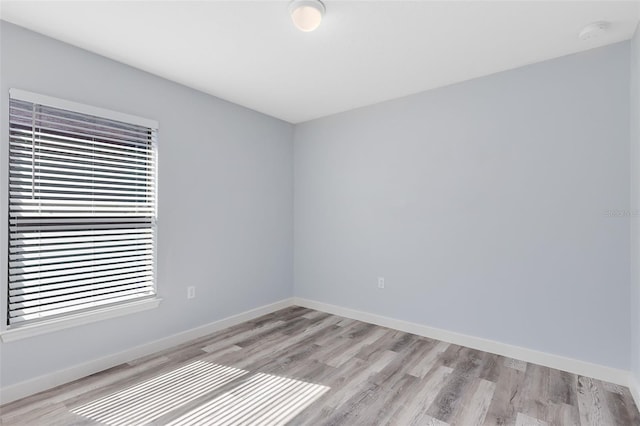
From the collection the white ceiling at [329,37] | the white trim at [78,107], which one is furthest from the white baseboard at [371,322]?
the white ceiling at [329,37]

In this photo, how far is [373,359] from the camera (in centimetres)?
267

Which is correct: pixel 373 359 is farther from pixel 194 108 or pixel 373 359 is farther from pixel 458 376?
pixel 194 108

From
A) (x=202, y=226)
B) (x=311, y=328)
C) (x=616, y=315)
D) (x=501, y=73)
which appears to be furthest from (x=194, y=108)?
(x=616, y=315)

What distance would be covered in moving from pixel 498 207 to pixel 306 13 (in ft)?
7.27

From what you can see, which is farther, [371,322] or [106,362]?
[371,322]

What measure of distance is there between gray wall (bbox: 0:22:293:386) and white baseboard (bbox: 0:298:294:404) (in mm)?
46

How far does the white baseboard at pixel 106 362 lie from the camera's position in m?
2.05

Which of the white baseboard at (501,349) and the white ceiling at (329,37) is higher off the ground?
the white ceiling at (329,37)

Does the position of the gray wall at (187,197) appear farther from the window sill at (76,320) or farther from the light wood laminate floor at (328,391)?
the light wood laminate floor at (328,391)

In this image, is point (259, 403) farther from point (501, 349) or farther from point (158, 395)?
point (501, 349)

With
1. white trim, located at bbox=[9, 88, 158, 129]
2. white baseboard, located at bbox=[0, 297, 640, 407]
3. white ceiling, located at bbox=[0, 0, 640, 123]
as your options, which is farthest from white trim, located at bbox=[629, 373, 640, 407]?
white trim, located at bbox=[9, 88, 158, 129]

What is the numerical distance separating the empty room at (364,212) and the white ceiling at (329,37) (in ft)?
0.06

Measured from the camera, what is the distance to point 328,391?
7.18 ft

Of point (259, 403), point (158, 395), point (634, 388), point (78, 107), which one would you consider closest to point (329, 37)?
point (78, 107)
